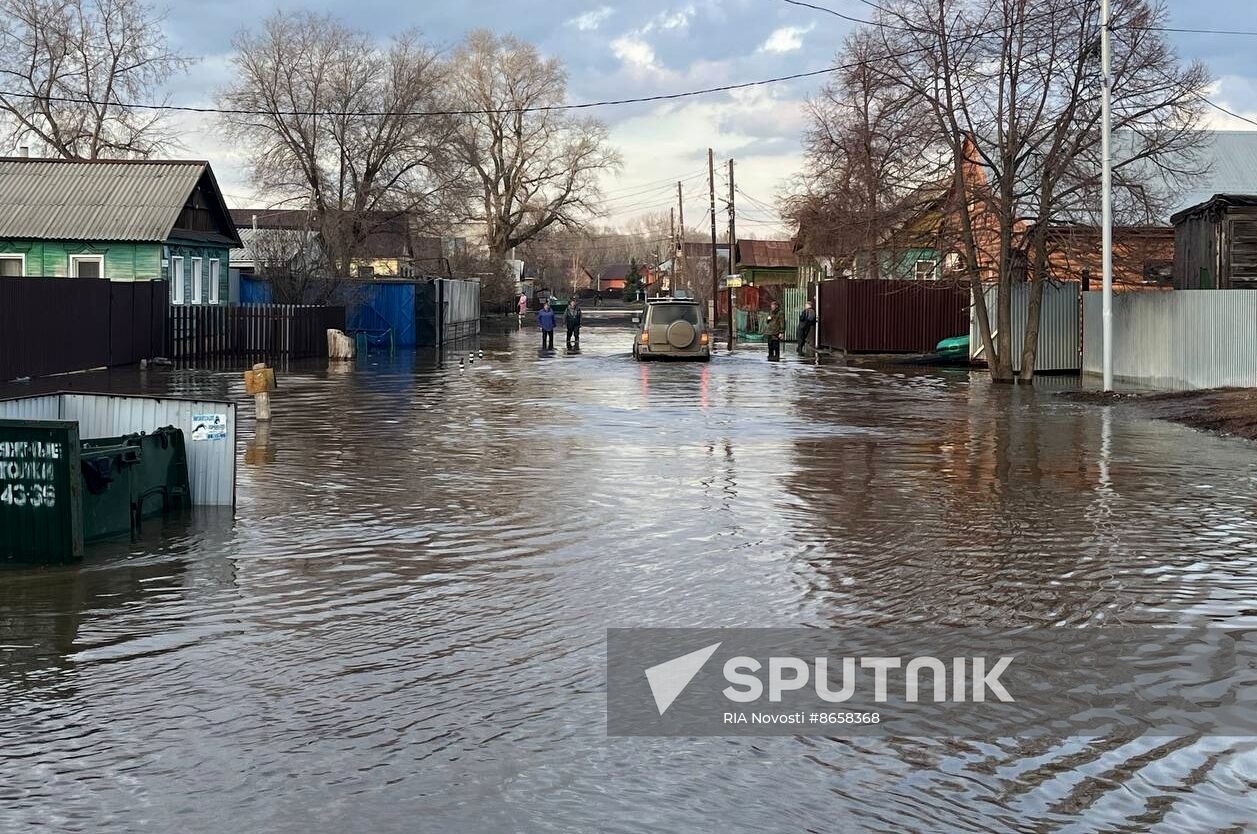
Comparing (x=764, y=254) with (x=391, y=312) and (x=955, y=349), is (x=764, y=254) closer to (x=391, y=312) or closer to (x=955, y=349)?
(x=391, y=312)

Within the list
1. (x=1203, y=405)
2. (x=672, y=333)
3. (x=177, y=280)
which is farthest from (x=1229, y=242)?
(x=177, y=280)

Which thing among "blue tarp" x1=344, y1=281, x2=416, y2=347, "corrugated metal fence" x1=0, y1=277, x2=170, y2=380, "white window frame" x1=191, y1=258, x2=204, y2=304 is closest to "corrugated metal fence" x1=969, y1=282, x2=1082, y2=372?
→ "corrugated metal fence" x1=0, y1=277, x2=170, y2=380

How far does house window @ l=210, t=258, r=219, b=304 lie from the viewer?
157ft

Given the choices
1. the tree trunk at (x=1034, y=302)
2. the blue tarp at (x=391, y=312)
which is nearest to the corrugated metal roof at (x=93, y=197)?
the blue tarp at (x=391, y=312)

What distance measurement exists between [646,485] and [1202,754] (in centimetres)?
879

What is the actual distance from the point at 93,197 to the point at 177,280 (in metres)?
3.29

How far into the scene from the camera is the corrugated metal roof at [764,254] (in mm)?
98938

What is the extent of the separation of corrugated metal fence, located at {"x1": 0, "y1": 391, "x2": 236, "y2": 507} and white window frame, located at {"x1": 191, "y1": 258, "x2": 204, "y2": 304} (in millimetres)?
33849

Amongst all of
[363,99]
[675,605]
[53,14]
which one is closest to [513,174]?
[363,99]

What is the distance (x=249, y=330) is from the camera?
4247 centimetres

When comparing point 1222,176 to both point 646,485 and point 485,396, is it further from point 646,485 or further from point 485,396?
point 646,485

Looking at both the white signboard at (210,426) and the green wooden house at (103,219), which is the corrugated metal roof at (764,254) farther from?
the white signboard at (210,426)

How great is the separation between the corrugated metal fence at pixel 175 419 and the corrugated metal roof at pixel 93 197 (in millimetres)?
29810

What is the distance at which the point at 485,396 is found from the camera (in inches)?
1073
